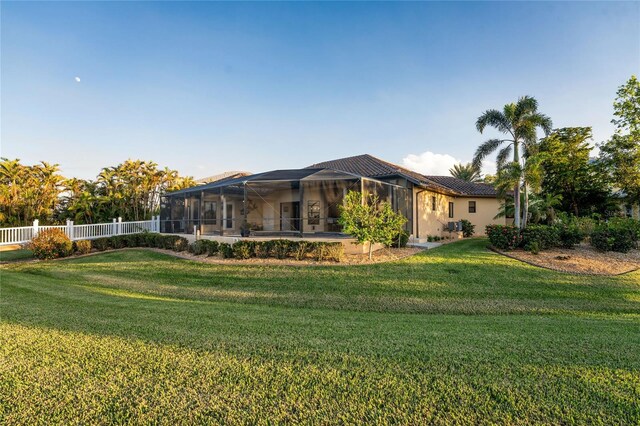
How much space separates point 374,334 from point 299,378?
5.60 ft

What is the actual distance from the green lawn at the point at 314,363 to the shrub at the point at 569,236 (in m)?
4.97

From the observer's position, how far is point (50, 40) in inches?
426

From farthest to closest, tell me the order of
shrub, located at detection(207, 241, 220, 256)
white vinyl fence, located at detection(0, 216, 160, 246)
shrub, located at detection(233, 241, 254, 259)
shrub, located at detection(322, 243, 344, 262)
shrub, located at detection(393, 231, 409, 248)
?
white vinyl fence, located at detection(0, 216, 160, 246) → shrub, located at detection(393, 231, 409, 248) → shrub, located at detection(207, 241, 220, 256) → shrub, located at detection(233, 241, 254, 259) → shrub, located at detection(322, 243, 344, 262)

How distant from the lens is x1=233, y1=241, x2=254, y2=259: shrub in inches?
432

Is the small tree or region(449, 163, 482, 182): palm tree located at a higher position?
region(449, 163, 482, 182): palm tree

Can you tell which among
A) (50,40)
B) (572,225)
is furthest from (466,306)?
(50,40)

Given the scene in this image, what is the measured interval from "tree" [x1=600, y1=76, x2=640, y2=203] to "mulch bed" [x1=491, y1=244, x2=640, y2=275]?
35.3 feet

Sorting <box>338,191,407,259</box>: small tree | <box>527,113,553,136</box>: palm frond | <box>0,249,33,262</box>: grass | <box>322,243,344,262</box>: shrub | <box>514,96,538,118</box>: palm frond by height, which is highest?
<box>514,96,538,118</box>: palm frond

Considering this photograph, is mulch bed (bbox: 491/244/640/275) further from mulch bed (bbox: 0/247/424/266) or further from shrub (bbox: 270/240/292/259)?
shrub (bbox: 270/240/292/259)

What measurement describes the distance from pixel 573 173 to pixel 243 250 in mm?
24329

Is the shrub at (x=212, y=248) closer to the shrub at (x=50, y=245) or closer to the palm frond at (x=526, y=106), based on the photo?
the shrub at (x=50, y=245)

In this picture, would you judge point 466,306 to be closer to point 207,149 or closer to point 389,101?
point 389,101

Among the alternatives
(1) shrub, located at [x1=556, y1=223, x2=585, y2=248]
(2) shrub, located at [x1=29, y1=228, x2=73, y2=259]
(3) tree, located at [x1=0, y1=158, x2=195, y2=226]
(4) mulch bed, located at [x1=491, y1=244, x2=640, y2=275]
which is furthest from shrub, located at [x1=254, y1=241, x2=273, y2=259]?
(3) tree, located at [x1=0, y1=158, x2=195, y2=226]

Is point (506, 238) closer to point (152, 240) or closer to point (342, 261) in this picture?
point (342, 261)
